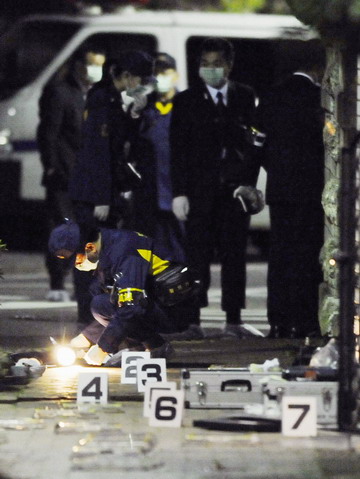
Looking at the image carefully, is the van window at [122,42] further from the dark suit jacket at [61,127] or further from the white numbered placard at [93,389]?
the white numbered placard at [93,389]

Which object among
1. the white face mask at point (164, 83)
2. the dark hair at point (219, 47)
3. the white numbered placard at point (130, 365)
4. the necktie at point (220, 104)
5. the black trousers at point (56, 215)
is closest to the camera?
the white numbered placard at point (130, 365)

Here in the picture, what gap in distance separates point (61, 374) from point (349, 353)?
2.74 meters

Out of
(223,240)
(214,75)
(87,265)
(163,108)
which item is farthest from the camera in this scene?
(163,108)

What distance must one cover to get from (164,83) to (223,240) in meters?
1.76

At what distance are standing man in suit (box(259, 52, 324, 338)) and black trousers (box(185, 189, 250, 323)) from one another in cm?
36

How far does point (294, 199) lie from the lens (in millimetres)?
13016

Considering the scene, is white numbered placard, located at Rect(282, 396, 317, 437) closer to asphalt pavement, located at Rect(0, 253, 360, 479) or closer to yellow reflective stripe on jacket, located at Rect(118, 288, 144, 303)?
asphalt pavement, located at Rect(0, 253, 360, 479)

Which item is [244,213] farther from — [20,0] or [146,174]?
[20,0]

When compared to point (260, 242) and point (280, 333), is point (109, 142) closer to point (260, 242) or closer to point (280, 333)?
point (280, 333)

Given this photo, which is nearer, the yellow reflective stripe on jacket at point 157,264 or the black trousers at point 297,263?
the yellow reflective stripe on jacket at point 157,264

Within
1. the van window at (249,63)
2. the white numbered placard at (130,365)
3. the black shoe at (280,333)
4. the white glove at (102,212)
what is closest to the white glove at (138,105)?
the white glove at (102,212)

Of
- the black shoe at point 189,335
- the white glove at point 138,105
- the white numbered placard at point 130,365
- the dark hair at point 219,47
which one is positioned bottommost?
the black shoe at point 189,335

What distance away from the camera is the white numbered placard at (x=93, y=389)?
32.9ft

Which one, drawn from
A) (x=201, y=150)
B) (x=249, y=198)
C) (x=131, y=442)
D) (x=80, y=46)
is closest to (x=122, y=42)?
(x=80, y=46)
